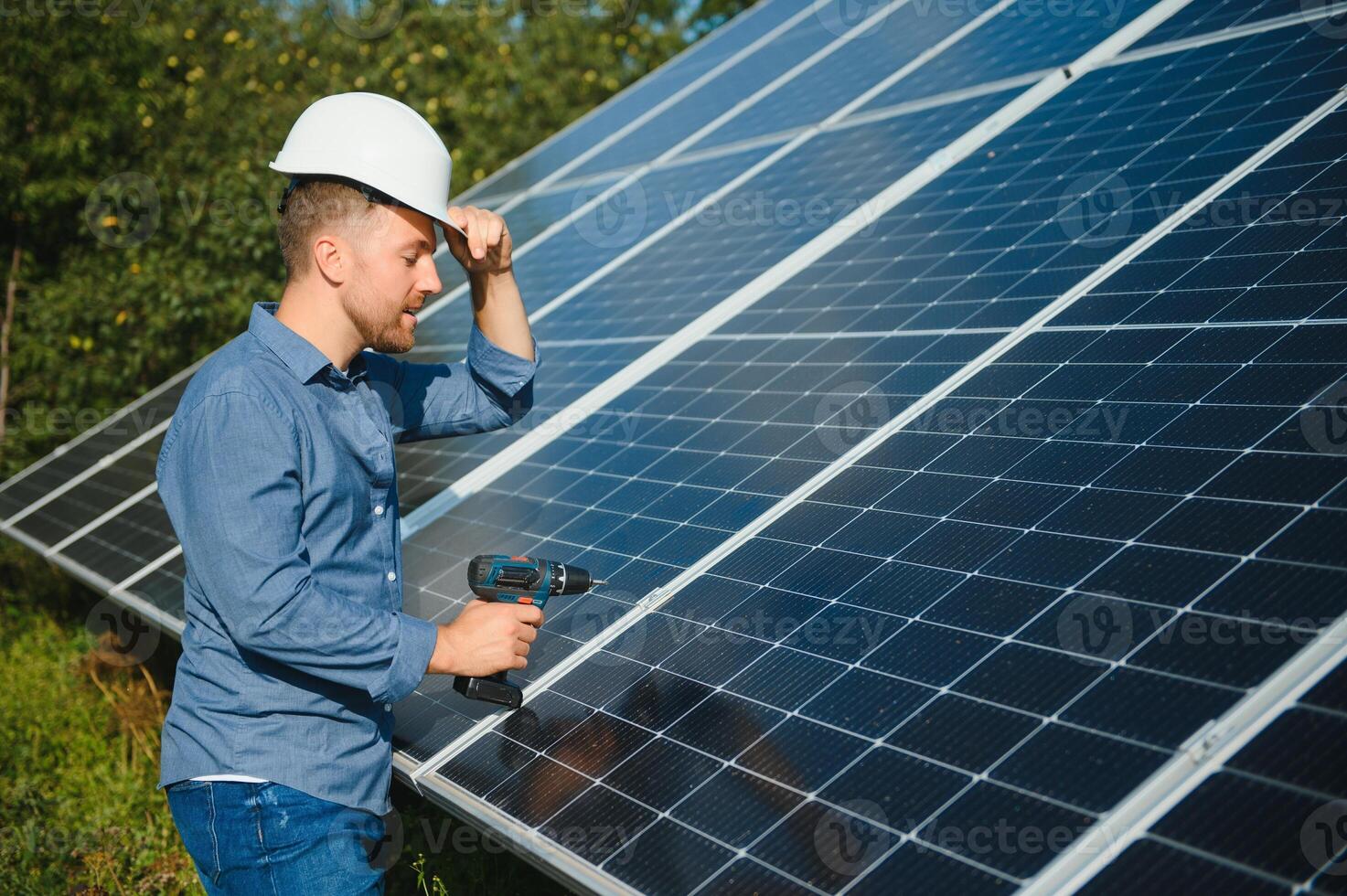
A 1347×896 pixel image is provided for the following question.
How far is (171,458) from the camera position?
3455 mm

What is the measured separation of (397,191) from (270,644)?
4.67ft

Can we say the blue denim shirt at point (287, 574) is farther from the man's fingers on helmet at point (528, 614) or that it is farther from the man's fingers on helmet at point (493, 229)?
the man's fingers on helmet at point (493, 229)

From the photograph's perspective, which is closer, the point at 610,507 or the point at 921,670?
the point at 921,670

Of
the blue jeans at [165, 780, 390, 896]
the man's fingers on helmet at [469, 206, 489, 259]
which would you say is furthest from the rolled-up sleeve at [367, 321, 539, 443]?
the blue jeans at [165, 780, 390, 896]

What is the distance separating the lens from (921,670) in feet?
11.2

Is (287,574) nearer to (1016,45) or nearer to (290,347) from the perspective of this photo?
(290,347)

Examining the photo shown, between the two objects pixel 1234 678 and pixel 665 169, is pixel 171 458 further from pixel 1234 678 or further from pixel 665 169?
pixel 665 169

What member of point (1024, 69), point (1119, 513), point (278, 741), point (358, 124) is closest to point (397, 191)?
point (358, 124)

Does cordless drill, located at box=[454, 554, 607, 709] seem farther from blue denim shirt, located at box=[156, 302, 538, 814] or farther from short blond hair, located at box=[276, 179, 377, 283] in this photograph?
short blond hair, located at box=[276, 179, 377, 283]

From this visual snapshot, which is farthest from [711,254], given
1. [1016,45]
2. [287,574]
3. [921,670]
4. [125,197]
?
[125,197]

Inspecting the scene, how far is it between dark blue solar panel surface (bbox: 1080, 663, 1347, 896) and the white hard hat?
2660 mm

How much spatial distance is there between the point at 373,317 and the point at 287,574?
2.92 feet

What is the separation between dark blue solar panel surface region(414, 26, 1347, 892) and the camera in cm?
291

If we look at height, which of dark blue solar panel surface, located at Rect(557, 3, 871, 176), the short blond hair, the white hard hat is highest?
the white hard hat
